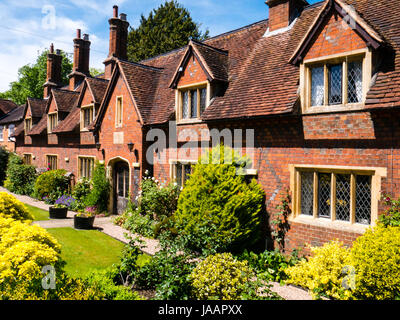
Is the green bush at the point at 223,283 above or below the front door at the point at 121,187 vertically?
below

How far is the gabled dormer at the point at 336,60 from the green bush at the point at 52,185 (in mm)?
16735

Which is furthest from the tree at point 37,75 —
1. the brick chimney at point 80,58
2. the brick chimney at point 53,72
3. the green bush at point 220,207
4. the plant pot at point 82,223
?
the green bush at point 220,207

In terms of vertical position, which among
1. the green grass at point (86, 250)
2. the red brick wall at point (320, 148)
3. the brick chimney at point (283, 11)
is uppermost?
the brick chimney at point (283, 11)

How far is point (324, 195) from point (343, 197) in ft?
1.84

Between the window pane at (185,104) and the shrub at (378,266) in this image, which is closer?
the shrub at (378,266)

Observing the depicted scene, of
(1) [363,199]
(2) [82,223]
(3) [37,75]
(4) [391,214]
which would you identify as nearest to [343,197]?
(1) [363,199]

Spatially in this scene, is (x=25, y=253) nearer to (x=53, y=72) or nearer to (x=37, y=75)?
(x=53, y=72)

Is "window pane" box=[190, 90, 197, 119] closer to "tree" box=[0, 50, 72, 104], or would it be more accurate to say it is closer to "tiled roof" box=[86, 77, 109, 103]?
"tiled roof" box=[86, 77, 109, 103]

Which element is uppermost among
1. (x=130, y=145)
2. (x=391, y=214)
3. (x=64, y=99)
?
(x=64, y=99)

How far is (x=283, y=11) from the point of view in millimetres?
13062

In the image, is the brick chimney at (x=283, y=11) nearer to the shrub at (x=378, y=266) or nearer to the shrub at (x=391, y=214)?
the shrub at (x=391, y=214)

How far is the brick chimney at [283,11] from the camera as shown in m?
12.9
